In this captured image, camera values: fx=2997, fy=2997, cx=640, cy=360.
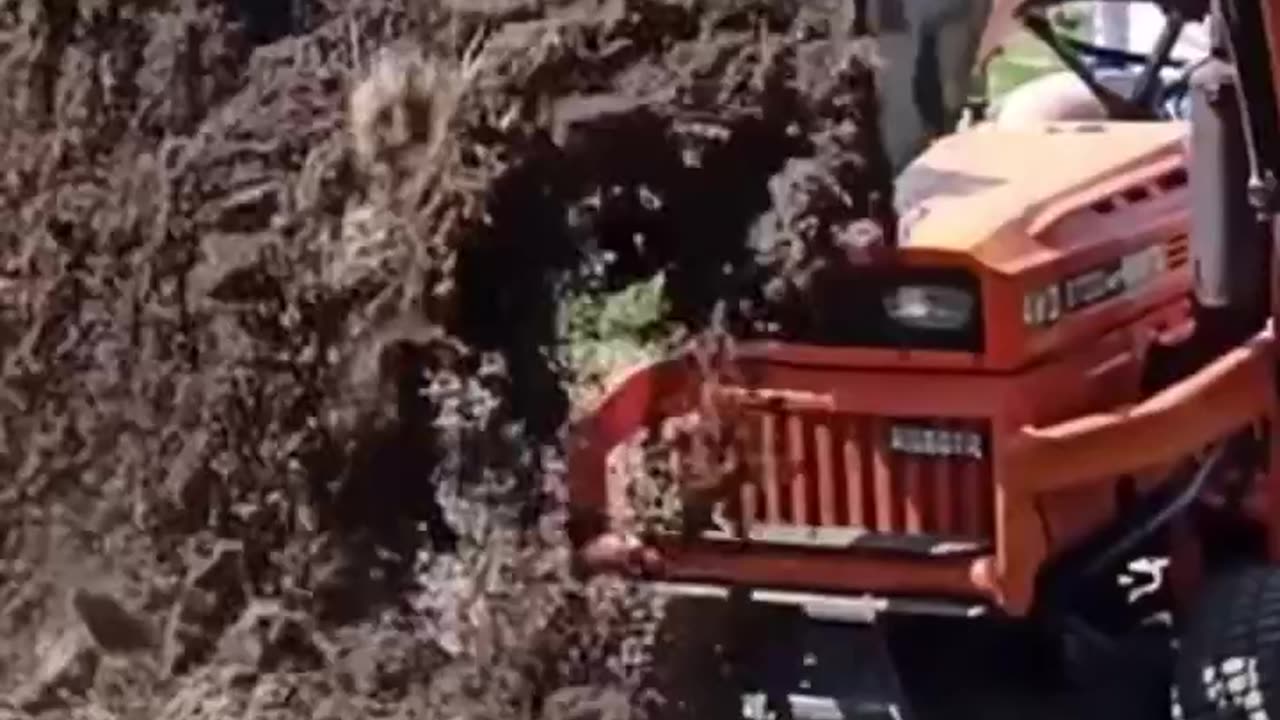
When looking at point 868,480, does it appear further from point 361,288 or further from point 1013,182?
point 361,288

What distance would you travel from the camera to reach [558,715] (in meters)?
4.26

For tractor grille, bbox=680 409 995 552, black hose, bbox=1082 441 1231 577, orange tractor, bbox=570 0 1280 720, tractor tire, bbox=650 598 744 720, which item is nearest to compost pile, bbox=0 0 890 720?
tractor tire, bbox=650 598 744 720

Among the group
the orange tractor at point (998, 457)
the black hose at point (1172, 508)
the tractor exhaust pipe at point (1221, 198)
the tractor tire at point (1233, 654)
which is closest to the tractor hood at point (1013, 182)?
the orange tractor at point (998, 457)

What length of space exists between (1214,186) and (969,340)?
1.58 feet

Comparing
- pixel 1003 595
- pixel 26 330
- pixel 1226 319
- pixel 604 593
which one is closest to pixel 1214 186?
pixel 1226 319

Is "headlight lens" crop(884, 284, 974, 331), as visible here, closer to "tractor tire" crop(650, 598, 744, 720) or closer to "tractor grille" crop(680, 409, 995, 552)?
"tractor grille" crop(680, 409, 995, 552)

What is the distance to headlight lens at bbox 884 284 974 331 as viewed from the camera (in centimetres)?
446

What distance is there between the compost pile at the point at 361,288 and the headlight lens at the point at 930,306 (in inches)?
8.3

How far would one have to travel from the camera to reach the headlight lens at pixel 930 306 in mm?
4461

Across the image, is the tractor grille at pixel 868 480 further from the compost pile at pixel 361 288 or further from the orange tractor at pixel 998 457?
the compost pile at pixel 361 288

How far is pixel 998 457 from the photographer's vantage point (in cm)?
444

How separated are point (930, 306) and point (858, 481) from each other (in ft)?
0.97

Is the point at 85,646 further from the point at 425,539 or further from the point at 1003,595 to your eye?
the point at 1003,595

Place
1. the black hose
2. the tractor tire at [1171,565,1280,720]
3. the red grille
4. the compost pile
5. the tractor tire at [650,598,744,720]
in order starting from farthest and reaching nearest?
1. the black hose
2. the tractor tire at [1171,565,1280,720]
3. the red grille
4. the tractor tire at [650,598,744,720]
5. the compost pile
